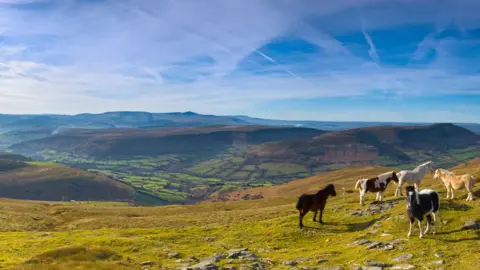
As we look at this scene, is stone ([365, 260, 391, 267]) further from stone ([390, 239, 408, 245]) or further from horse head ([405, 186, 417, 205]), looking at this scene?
horse head ([405, 186, 417, 205])

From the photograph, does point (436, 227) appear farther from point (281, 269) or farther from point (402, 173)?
point (281, 269)

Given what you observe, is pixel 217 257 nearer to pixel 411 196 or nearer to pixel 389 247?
pixel 389 247

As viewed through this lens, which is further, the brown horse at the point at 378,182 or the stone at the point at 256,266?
the brown horse at the point at 378,182

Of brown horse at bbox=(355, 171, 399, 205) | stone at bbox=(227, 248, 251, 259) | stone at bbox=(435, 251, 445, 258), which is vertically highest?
brown horse at bbox=(355, 171, 399, 205)

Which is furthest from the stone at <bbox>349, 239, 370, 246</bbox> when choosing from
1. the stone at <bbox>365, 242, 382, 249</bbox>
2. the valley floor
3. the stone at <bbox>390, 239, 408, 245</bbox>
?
the stone at <bbox>390, 239, 408, 245</bbox>

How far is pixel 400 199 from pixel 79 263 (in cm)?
2665

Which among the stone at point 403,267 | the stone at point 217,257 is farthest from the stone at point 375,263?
the stone at point 217,257

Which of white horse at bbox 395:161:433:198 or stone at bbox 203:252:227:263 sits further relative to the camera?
white horse at bbox 395:161:433:198

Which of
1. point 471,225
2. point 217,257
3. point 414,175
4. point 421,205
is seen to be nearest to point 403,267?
point 421,205

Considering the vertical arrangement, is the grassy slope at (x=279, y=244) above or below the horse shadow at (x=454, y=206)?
below

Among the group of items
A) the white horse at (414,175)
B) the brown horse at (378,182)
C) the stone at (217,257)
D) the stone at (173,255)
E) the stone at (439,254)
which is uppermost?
the white horse at (414,175)

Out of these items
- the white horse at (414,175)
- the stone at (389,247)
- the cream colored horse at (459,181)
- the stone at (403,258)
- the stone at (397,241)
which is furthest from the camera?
the white horse at (414,175)

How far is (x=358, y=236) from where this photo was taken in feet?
80.3

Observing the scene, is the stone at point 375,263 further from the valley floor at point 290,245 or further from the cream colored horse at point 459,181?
the cream colored horse at point 459,181
